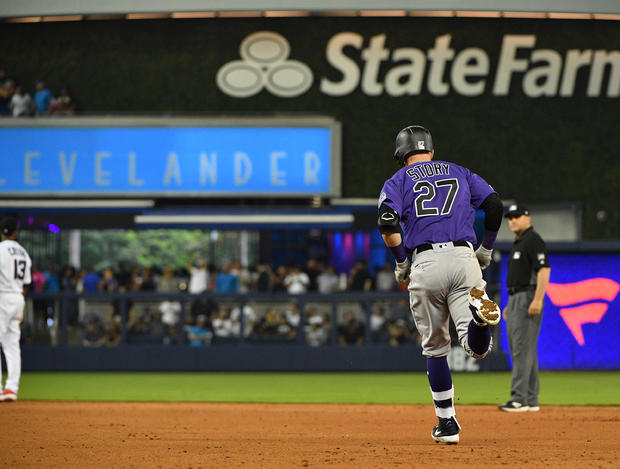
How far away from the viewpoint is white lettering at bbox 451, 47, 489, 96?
74.5 ft

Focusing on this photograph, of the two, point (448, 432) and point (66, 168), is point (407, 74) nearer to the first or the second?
point (66, 168)

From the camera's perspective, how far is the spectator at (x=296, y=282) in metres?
18.7

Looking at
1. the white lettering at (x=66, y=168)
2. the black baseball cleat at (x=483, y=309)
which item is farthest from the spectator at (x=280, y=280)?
the black baseball cleat at (x=483, y=309)

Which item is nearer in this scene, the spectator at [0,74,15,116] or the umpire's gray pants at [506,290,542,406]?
the umpire's gray pants at [506,290,542,406]

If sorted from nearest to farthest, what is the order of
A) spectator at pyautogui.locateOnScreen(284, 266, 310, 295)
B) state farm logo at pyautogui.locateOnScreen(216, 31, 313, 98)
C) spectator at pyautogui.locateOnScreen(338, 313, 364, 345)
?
spectator at pyautogui.locateOnScreen(338, 313, 364, 345), spectator at pyautogui.locateOnScreen(284, 266, 310, 295), state farm logo at pyautogui.locateOnScreen(216, 31, 313, 98)

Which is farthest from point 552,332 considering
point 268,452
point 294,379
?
point 268,452

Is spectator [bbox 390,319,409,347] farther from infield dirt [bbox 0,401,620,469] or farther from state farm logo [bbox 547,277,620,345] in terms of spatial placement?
infield dirt [bbox 0,401,620,469]

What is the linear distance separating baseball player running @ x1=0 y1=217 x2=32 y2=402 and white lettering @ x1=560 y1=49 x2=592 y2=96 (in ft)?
49.1

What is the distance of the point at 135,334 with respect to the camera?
1816cm

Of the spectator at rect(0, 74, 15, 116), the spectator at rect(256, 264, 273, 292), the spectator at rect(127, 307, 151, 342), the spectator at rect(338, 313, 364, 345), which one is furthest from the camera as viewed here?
the spectator at rect(0, 74, 15, 116)

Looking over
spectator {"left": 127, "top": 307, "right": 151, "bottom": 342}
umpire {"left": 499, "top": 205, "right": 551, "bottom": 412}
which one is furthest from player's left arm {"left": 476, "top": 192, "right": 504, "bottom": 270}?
spectator {"left": 127, "top": 307, "right": 151, "bottom": 342}

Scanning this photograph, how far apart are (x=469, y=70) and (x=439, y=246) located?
53.2 ft

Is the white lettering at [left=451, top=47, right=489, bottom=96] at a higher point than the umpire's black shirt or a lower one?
higher

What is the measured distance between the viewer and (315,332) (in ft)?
59.4
